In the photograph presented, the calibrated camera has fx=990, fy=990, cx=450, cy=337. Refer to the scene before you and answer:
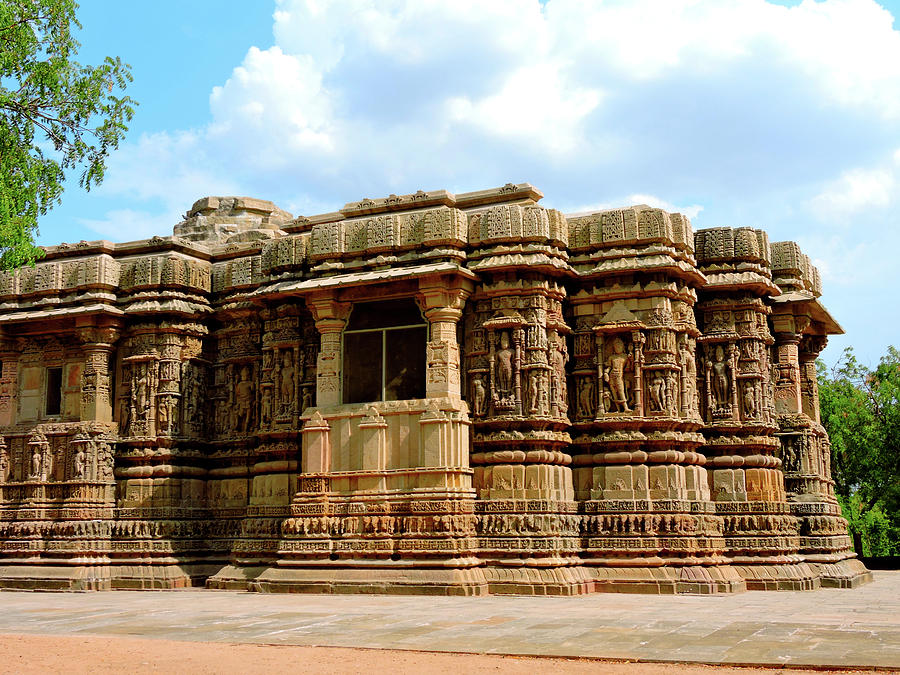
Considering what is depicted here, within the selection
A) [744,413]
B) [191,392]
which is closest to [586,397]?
[744,413]

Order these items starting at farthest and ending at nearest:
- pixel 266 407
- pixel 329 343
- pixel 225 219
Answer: pixel 225 219, pixel 266 407, pixel 329 343

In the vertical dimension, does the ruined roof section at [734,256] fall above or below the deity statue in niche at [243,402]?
above

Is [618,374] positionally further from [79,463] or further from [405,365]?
[79,463]

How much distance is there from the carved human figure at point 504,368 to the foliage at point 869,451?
19683mm

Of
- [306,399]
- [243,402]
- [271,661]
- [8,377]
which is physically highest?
[8,377]

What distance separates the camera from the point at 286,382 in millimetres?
21109

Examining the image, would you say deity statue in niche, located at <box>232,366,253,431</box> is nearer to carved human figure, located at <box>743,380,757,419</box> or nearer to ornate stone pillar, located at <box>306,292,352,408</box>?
ornate stone pillar, located at <box>306,292,352,408</box>

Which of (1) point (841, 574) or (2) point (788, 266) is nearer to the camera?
(1) point (841, 574)

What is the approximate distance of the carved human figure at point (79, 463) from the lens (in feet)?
72.0

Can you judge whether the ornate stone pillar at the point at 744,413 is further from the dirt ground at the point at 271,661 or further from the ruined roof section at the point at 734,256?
the dirt ground at the point at 271,661

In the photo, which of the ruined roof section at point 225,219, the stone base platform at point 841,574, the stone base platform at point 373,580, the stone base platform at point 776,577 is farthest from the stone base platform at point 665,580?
the ruined roof section at point 225,219

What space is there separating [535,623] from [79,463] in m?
13.2

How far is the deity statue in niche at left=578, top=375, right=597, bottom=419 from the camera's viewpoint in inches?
776

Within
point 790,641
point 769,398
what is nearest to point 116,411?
point 769,398
